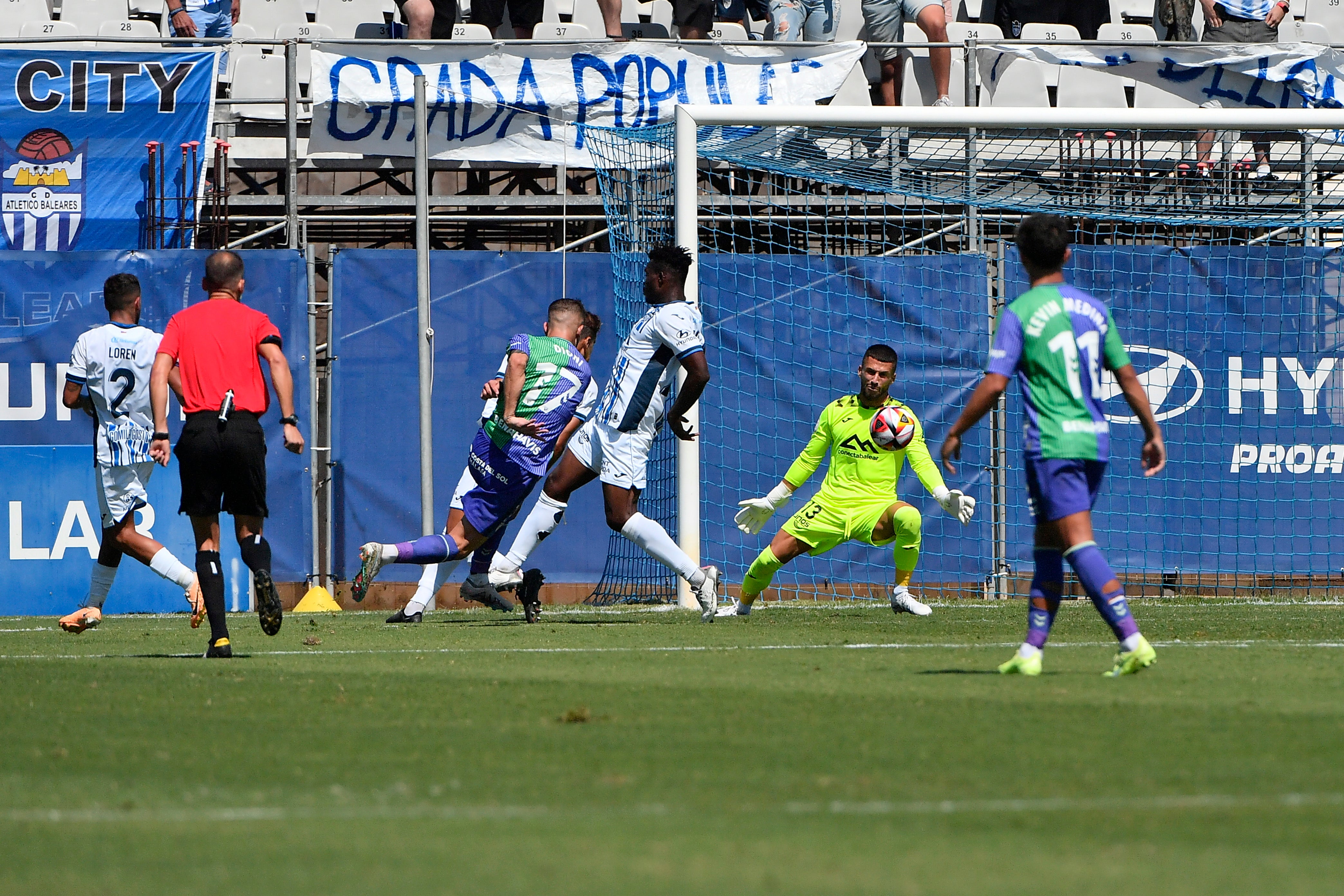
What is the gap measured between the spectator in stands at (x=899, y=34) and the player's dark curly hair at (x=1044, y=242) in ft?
28.6

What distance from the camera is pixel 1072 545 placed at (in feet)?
21.0

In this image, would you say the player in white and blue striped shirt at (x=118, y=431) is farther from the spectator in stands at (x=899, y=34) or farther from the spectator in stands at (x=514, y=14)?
the spectator in stands at (x=899, y=34)

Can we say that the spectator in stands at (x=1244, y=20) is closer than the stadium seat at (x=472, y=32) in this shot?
No

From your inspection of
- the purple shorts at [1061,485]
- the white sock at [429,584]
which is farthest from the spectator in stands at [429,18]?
the purple shorts at [1061,485]

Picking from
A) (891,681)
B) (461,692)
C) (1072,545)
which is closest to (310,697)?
(461,692)

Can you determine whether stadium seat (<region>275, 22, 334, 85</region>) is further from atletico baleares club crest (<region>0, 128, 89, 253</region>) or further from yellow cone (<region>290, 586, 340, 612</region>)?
yellow cone (<region>290, 586, 340, 612</region>)

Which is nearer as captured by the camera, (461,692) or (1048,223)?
(461,692)

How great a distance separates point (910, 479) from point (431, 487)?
3.87 metres

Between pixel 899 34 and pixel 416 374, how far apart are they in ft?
21.0

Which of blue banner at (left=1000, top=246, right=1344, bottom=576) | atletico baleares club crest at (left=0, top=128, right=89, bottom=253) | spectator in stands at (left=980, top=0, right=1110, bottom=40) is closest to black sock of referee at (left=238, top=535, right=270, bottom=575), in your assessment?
atletico baleares club crest at (left=0, top=128, right=89, bottom=253)

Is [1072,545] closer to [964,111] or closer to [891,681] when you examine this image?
[891,681]

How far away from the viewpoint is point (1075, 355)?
256 inches

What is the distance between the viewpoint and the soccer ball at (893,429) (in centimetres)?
1060

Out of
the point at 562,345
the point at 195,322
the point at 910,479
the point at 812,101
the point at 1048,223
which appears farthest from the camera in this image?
the point at 812,101
